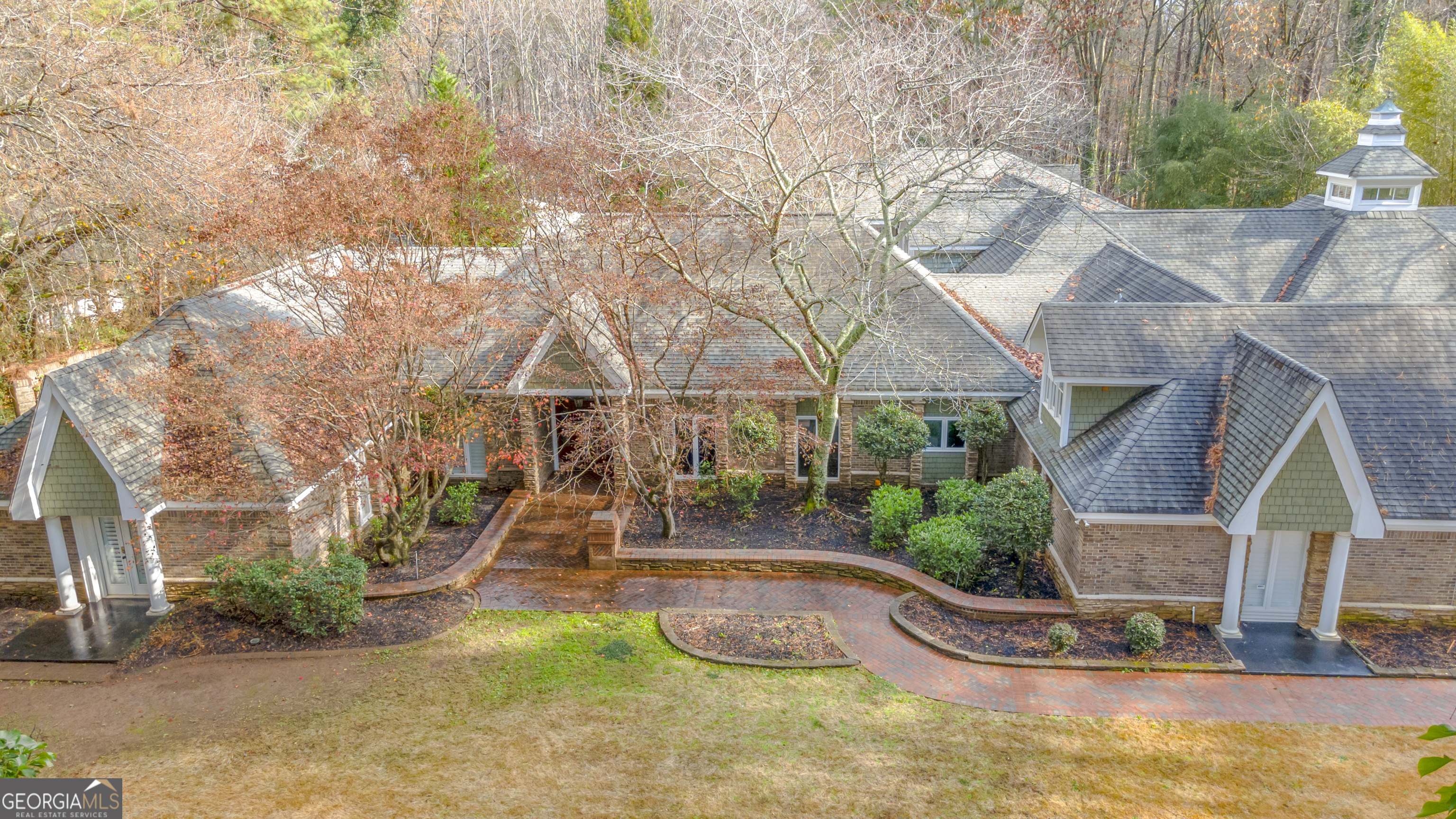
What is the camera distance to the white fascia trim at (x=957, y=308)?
66.6 ft

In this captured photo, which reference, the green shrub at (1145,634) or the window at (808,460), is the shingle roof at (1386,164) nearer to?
the window at (808,460)

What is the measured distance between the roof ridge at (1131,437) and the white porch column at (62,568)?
17247 mm

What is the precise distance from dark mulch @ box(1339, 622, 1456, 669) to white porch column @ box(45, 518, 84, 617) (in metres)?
21.3

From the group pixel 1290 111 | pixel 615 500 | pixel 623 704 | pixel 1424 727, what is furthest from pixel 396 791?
pixel 1290 111

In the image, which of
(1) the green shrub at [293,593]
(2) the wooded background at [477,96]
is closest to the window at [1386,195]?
(2) the wooded background at [477,96]

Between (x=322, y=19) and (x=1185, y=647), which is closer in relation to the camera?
(x=1185, y=647)

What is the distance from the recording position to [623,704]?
42.2ft

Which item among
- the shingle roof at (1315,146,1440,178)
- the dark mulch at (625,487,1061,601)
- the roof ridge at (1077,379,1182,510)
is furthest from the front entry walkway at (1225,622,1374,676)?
the shingle roof at (1315,146,1440,178)

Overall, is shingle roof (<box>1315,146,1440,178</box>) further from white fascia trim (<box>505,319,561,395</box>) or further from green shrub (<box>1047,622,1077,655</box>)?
white fascia trim (<box>505,319,561,395</box>)

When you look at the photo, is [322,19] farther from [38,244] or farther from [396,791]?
[396,791]

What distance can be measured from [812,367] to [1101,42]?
41188 mm

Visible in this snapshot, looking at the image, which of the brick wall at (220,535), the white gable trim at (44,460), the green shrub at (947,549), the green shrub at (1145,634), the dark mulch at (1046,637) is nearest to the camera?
the green shrub at (1145,634)

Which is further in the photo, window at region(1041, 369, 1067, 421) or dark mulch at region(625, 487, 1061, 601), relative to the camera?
window at region(1041, 369, 1067, 421)

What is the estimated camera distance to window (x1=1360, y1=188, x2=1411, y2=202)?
26.0 m
